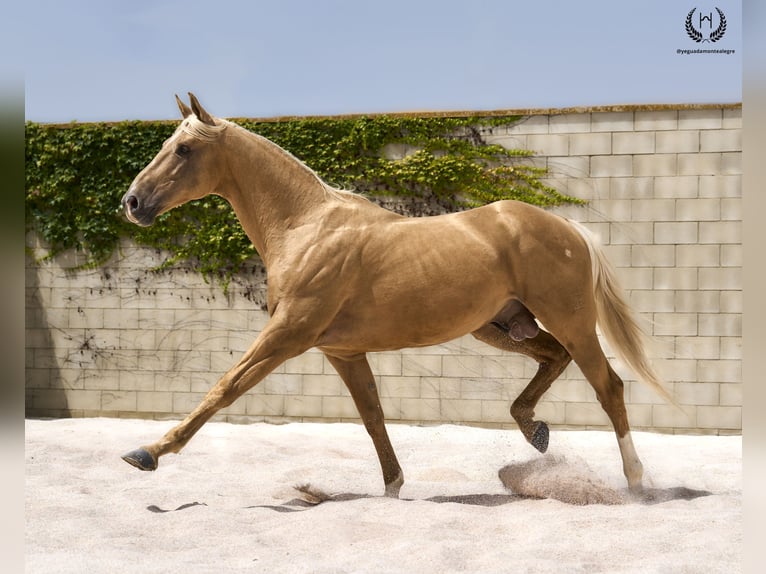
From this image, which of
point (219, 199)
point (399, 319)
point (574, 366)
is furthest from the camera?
point (219, 199)

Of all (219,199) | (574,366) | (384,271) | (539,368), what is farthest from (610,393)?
(219,199)

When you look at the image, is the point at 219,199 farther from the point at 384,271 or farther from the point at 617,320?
the point at 617,320

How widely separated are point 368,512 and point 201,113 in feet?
6.82

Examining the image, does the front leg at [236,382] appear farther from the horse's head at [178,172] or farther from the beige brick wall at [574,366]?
the beige brick wall at [574,366]

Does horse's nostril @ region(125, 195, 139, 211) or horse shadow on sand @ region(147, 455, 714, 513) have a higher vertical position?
horse's nostril @ region(125, 195, 139, 211)

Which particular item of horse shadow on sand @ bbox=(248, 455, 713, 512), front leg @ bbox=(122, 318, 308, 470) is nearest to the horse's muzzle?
front leg @ bbox=(122, 318, 308, 470)

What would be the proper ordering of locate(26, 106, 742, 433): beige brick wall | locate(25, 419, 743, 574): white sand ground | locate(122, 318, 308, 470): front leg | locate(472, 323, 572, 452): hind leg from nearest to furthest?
locate(25, 419, 743, 574): white sand ground → locate(122, 318, 308, 470): front leg → locate(472, 323, 572, 452): hind leg → locate(26, 106, 742, 433): beige brick wall

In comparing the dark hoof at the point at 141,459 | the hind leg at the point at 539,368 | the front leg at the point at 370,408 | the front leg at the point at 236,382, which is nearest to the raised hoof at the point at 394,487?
the front leg at the point at 370,408

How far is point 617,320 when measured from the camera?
12.9 feet

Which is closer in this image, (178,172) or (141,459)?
(141,459)

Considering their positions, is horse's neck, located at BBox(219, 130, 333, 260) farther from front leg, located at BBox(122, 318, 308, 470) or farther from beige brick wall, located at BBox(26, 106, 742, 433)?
beige brick wall, located at BBox(26, 106, 742, 433)

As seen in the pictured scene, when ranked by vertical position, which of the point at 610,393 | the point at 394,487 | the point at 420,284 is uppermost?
the point at 420,284

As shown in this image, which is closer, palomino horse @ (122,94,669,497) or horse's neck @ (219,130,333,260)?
palomino horse @ (122,94,669,497)

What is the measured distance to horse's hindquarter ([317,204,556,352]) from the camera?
353cm
